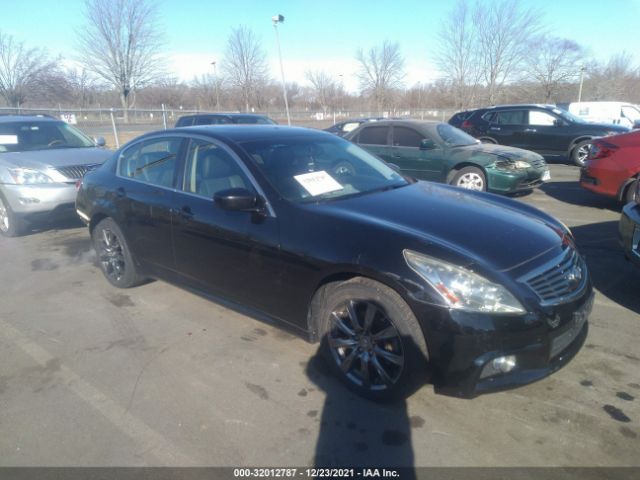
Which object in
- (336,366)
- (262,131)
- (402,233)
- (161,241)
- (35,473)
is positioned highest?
(262,131)

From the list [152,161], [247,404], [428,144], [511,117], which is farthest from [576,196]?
[247,404]

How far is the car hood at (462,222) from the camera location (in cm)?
253

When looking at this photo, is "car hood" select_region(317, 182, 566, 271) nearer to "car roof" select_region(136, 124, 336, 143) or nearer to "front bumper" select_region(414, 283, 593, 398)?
"front bumper" select_region(414, 283, 593, 398)

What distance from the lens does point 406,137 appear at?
852cm

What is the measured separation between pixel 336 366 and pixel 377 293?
2.15ft

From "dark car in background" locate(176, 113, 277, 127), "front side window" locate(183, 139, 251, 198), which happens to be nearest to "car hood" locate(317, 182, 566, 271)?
"front side window" locate(183, 139, 251, 198)

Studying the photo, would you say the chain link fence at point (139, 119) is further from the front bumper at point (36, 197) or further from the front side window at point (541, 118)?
the front side window at point (541, 118)

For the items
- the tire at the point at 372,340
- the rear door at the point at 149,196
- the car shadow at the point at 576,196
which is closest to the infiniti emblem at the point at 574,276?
the tire at the point at 372,340

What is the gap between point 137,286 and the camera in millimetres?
4691

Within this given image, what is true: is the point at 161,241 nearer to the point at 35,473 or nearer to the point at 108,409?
the point at 108,409

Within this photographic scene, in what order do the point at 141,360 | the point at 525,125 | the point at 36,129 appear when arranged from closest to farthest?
the point at 141,360
the point at 36,129
the point at 525,125

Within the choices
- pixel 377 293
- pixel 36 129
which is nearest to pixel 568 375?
pixel 377 293

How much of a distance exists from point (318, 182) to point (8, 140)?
6067 millimetres

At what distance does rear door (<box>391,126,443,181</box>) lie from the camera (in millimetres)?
8133
